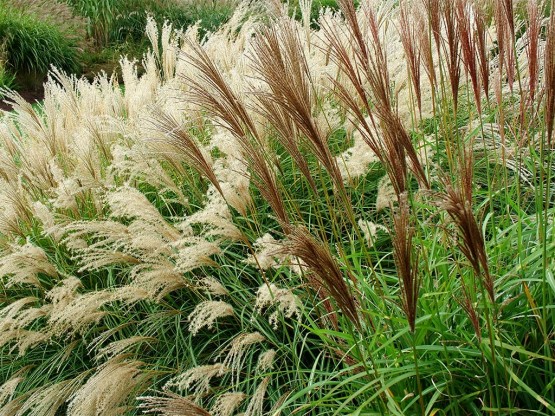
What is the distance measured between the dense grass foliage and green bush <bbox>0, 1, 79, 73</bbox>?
24.7ft

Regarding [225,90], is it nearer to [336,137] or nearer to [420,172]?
[420,172]

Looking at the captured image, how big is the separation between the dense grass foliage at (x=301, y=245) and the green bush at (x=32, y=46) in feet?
24.7

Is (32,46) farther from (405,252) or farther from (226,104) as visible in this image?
(405,252)

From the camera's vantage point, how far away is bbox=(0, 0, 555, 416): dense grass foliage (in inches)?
76.5

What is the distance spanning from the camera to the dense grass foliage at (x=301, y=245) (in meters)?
1.94

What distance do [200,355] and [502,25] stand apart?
180 centimetres

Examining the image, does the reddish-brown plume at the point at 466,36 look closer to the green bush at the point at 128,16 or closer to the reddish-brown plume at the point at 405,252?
the reddish-brown plume at the point at 405,252

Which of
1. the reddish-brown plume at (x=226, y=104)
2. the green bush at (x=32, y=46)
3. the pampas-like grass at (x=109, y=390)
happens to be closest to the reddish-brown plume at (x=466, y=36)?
the reddish-brown plume at (x=226, y=104)

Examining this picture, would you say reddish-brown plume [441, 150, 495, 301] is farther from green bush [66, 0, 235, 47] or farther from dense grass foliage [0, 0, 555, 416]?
green bush [66, 0, 235, 47]

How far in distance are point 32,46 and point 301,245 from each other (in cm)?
1090

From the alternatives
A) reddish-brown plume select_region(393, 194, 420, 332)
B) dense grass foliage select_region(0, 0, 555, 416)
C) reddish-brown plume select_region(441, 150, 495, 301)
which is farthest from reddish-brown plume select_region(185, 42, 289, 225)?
reddish-brown plume select_region(441, 150, 495, 301)

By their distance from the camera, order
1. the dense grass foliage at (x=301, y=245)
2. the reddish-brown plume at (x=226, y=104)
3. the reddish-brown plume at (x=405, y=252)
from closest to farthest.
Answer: the reddish-brown plume at (x=405, y=252) < the dense grass foliage at (x=301, y=245) < the reddish-brown plume at (x=226, y=104)

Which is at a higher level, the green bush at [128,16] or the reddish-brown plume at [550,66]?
the green bush at [128,16]

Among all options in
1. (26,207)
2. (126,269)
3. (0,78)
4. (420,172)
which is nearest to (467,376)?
(420,172)
